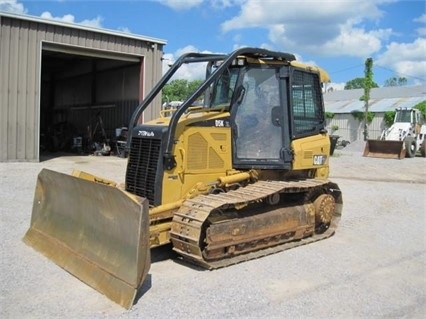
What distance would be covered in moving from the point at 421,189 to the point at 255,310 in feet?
33.9

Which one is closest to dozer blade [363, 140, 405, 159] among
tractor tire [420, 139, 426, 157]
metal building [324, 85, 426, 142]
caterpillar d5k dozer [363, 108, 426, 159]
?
caterpillar d5k dozer [363, 108, 426, 159]

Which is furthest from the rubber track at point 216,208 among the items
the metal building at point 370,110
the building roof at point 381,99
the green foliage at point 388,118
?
the building roof at point 381,99

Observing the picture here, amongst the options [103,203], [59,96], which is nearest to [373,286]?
[103,203]

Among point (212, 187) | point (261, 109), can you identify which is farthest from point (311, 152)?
point (212, 187)

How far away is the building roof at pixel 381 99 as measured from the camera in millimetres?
40062

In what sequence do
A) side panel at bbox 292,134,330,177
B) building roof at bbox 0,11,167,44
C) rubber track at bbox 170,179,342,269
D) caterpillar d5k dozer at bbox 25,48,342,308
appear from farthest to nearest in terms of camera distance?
1. building roof at bbox 0,11,167,44
2. side panel at bbox 292,134,330,177
3. rubber track at bbox 170,179,342,269
4. caterpillar d5k dozer at bbox 25,48,342,308

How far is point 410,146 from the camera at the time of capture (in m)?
24.5

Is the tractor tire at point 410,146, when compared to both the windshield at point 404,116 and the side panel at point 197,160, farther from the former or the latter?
the side panel at point 197,160

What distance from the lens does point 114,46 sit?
56.4 feet

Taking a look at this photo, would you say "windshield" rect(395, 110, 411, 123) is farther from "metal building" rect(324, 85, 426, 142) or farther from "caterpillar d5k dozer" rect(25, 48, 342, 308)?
"caterpillar d5k dozer" rect(25, 48, 342, 308)

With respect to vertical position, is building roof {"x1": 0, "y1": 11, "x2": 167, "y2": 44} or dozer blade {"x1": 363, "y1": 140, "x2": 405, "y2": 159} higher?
building roof {"x1": 0, "y1": 11, "x2": 167, "y2": 44}

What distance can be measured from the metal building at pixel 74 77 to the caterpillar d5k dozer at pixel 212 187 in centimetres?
971

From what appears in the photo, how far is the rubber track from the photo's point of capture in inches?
210

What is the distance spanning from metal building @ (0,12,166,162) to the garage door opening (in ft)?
0.15
